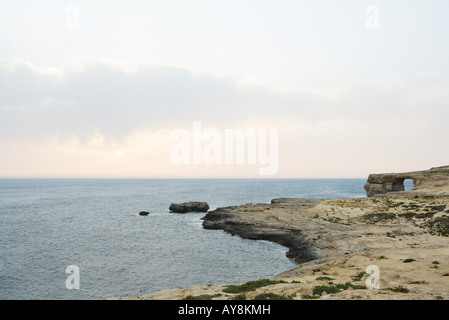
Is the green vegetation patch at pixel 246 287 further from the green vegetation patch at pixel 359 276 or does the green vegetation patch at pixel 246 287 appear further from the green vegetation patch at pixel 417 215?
the green vegetation patch at pixel 417 215

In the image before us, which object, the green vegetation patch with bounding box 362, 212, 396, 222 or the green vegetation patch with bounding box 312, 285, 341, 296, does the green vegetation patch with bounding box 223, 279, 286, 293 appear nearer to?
the green vegetation patch with bounding box 312, 285, 341, 296

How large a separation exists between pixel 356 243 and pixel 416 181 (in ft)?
191

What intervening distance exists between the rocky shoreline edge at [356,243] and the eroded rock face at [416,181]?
0.23 metres

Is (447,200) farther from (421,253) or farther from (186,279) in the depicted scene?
(186,279)

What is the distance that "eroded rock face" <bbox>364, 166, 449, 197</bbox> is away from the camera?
255ft

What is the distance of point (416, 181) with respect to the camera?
8500cm

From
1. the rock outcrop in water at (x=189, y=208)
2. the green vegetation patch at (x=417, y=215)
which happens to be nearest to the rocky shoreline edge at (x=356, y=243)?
the green vegetation patch at (x=417, y=215)

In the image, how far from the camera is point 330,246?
42062mm

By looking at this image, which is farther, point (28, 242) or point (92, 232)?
point (92, 232)

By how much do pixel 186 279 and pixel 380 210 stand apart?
46822 millimetres

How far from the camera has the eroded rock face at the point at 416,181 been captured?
7788cm
